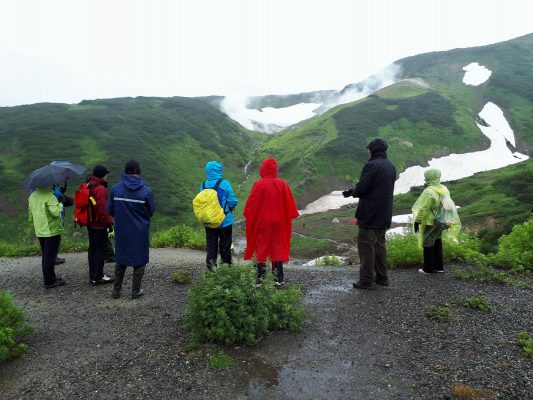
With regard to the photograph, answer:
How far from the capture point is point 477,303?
7.80 meters

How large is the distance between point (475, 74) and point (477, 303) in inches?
4416

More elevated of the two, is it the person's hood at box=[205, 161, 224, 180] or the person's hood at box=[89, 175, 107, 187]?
the person's hood at box=[205, 161, 224, 180]

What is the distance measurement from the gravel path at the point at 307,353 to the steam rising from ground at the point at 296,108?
10890 cm

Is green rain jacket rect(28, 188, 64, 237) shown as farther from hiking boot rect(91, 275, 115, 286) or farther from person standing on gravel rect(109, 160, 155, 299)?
person standing on gravel rect(109, 160, 155, 299)

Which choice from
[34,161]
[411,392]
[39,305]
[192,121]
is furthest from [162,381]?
[192,121]

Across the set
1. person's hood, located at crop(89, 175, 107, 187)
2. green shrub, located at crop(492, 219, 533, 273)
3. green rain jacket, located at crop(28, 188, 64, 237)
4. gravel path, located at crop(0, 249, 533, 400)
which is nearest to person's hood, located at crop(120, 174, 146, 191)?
person's hood, located at crop(89, 175, 107, 187)

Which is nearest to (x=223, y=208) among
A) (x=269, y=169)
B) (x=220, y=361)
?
(x=269, y=169)

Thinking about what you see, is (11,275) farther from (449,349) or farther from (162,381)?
(449,349)

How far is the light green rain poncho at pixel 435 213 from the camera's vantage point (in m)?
9.65

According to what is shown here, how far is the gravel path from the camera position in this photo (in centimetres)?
540

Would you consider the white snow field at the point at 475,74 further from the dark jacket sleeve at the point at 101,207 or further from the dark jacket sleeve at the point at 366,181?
the dark jacket sleeve at the point at 101,207

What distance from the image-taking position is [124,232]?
27.5ft

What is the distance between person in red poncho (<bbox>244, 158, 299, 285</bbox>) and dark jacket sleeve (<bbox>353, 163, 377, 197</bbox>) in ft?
4.64

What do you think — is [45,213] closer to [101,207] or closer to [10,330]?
[101,207]
